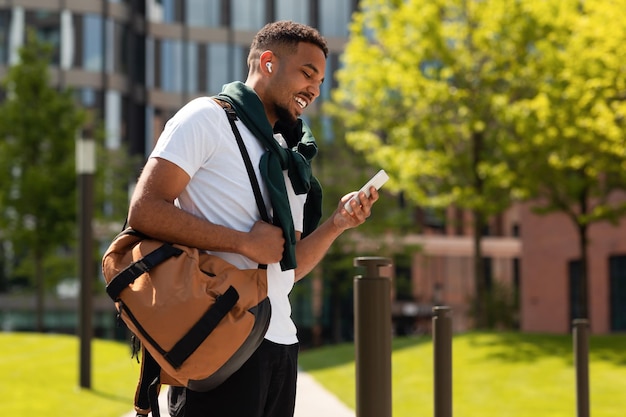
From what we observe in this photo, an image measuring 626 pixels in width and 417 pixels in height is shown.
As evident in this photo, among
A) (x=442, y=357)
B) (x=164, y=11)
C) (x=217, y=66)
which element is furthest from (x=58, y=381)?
(x=164, y=11)

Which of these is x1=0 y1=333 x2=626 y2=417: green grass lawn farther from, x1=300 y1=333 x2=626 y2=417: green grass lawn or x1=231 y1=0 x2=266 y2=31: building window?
x1=231 y1=0 x2=266 y2=31: building window

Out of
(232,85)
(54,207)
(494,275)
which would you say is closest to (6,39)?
(54,207)

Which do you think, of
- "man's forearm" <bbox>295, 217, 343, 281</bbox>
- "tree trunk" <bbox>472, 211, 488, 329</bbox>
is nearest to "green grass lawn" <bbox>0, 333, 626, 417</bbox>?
"tree trunk" <bbox>472, 211, 488, 329</bbox>

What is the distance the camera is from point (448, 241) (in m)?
52.2

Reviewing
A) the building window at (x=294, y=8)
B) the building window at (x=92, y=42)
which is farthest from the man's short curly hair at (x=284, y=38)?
the building window at (x=294, y=8)

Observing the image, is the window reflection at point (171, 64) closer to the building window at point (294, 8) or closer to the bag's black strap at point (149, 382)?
the building window at point (294, 8)

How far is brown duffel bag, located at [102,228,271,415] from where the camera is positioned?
7.82 feet

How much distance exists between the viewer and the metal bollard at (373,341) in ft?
10.0

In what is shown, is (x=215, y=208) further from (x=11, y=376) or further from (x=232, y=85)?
(x=11, y=376)

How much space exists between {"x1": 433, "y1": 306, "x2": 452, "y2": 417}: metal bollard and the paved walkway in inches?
166

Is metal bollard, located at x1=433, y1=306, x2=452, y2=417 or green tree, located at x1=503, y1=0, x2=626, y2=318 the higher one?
green tree, located at x1=503, y1=0, x2=626, y2=318

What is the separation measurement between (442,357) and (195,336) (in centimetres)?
285

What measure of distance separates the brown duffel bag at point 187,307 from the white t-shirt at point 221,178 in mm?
129

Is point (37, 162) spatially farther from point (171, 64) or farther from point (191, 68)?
point (191, 68)
